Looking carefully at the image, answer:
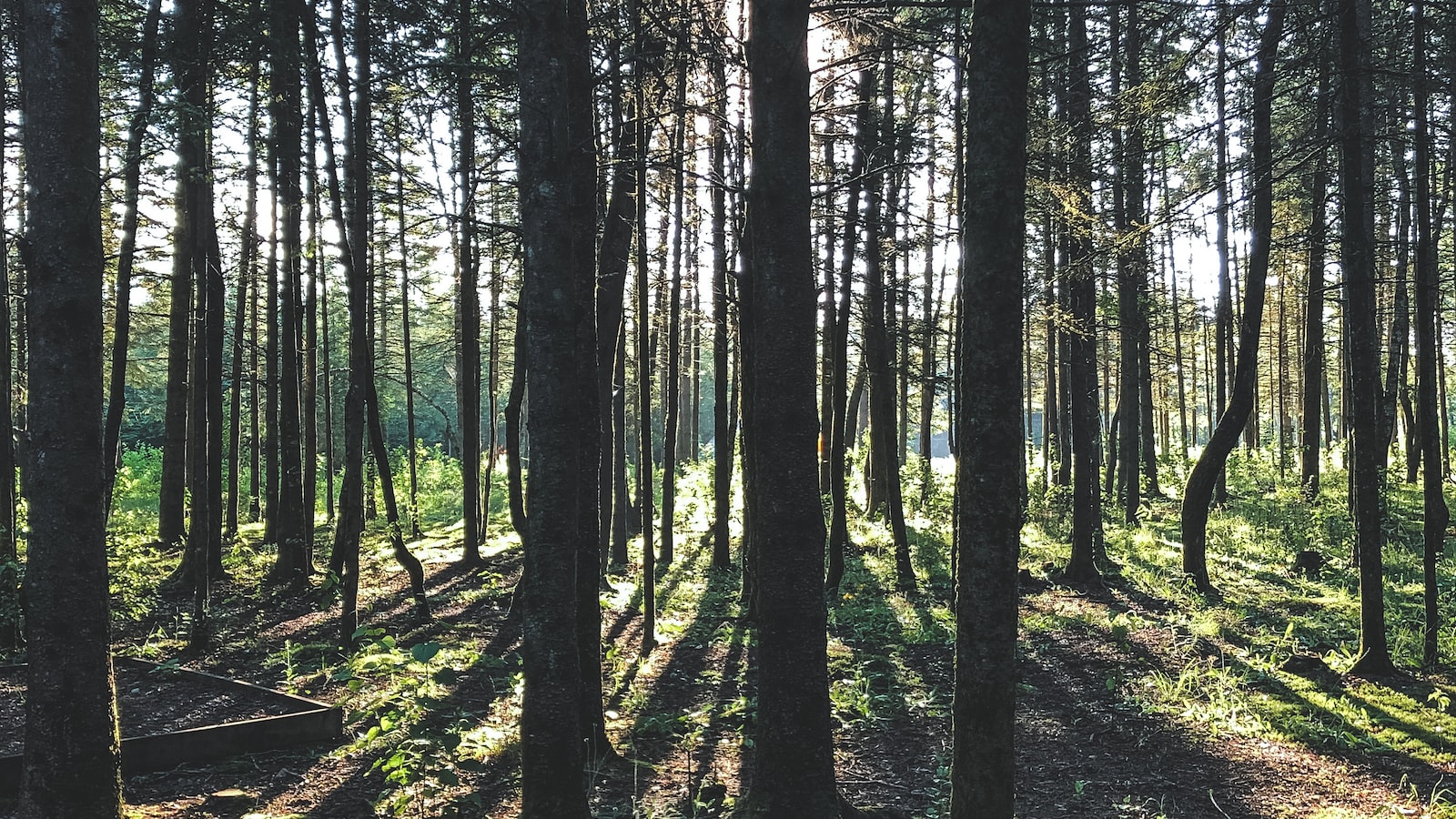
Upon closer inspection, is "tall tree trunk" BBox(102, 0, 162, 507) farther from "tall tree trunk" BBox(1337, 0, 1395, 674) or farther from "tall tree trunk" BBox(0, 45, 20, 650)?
"tall tree trunk" BBox(1337, 0, 1395, 674)

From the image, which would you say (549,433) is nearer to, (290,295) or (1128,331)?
(290,295)

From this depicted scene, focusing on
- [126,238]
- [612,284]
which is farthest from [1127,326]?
[126,238]

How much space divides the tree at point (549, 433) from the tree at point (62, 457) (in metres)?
2.13

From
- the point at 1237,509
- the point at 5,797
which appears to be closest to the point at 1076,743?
the point at 5,797

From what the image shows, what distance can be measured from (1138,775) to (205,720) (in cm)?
757

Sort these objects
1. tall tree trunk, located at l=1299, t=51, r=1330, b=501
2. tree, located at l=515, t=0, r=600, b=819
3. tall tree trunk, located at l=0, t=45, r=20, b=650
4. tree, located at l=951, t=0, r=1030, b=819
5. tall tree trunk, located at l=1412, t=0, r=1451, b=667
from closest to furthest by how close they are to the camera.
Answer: tree, located at l=951, t=0, r=1030, b=819, tree, located at l=515, t=0, r=600, b=819, tall tree trunk, located at l=1412, t=0, r=1451, b=667, tall tree trunk, located at l=0, t=45, r=20, b=650, tall tree trunk, located at l=1299, t=51, r=1330, b=501

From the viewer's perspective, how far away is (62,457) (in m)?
4.47

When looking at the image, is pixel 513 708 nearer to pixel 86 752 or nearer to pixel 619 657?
pixel 619 657

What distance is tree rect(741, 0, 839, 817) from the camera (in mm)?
5258

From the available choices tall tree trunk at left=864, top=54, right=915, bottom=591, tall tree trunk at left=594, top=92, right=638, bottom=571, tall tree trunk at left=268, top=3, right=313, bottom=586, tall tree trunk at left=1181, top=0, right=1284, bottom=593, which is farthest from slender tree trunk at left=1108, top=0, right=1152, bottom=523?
tall tree trunk at left=268, top=3, right=313, bottom=586

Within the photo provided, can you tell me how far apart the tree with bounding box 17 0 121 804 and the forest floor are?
1.03m

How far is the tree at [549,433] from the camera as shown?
5.01 metres

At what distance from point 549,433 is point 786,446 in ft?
4.56

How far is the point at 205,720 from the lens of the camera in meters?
7.26
